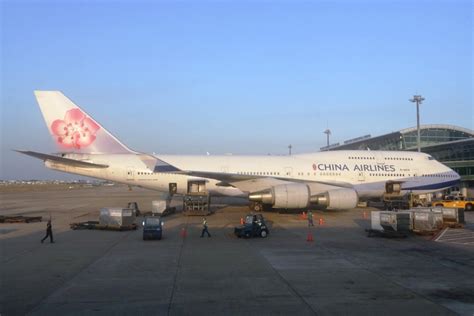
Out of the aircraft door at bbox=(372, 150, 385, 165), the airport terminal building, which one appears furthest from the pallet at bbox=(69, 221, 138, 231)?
the airport terminal building

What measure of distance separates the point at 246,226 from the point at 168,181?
14395 millimetres

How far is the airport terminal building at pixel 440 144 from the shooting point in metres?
54.1

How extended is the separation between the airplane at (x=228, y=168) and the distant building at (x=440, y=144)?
2038 cm

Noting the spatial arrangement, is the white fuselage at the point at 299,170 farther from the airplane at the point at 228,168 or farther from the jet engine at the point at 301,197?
the jet engine at the point at 301,197

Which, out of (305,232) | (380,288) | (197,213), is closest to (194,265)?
(380,288)

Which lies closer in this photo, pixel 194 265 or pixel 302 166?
pixel 194 265

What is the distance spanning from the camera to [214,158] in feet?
114

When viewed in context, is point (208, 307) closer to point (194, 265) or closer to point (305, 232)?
point (194, 265)

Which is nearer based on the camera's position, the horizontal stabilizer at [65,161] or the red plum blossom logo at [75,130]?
the horizontal stabilizer at [65,161]

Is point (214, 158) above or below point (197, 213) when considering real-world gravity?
above

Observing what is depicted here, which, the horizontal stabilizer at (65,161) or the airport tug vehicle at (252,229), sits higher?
the horizontal stabilizer at (65,161)

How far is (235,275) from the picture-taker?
1230cm

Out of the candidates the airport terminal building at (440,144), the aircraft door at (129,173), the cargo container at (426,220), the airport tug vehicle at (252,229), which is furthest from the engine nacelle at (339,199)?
the airport terminal building at (440,144)

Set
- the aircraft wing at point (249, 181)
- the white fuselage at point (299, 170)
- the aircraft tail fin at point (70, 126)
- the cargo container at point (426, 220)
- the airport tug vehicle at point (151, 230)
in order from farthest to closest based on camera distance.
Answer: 1. the white fuselage at point (299, 170)
2. the aircraft tail fin at point (70, 126)
3. the aircraft wing at point (249, 181)
4. the cargo container at point (426, 220)
5. the airport tug vehicle at point (151, 230)
